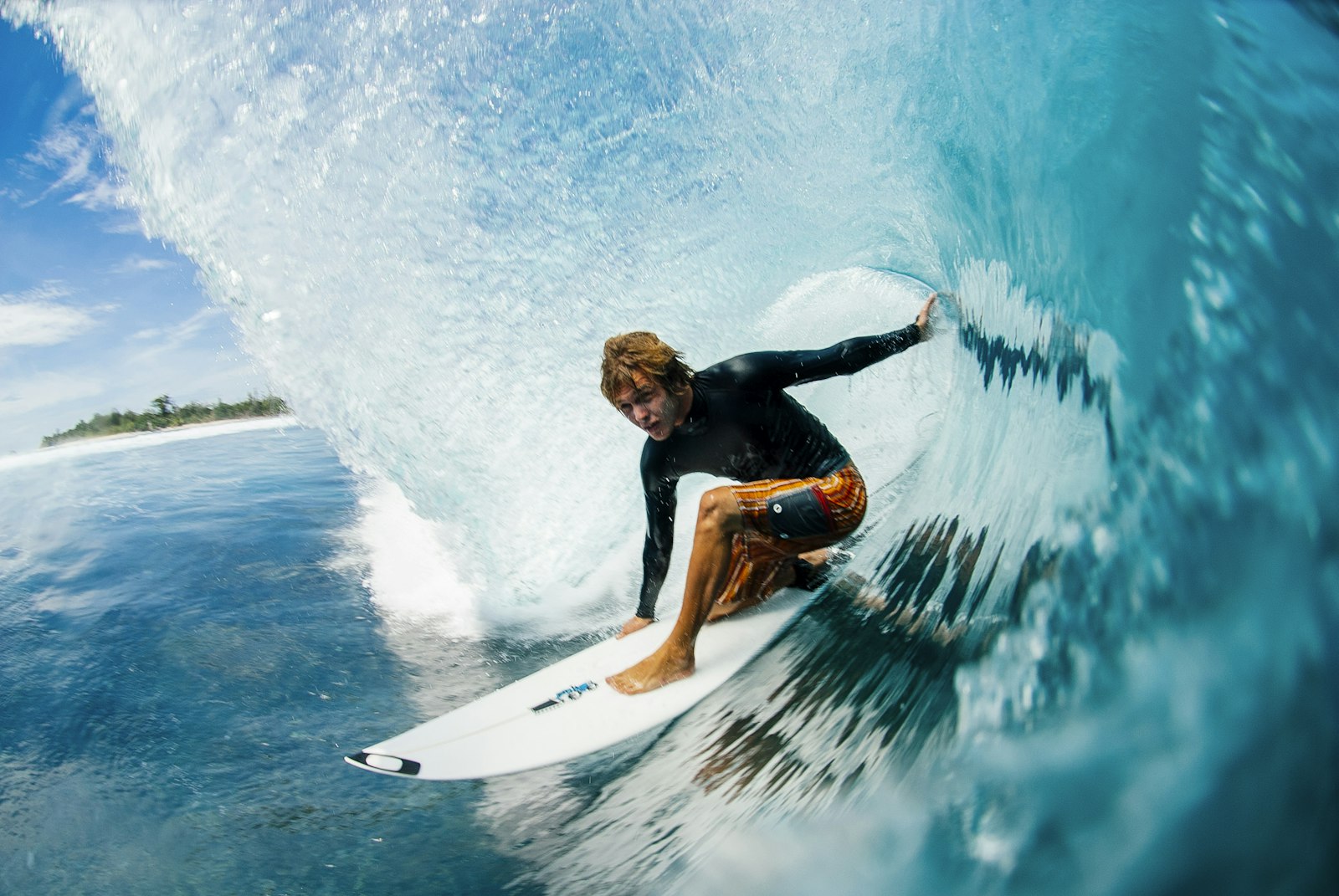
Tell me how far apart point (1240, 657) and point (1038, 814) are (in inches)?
18.8

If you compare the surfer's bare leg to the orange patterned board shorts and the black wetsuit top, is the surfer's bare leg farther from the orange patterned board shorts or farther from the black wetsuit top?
the black wetsuit top

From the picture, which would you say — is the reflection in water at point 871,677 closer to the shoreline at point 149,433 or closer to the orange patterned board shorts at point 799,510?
the orange patterned board shorts at point 799,510

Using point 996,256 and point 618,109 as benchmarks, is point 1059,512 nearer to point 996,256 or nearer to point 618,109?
point 996,256

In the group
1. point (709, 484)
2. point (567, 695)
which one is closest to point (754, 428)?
point (567, 695)

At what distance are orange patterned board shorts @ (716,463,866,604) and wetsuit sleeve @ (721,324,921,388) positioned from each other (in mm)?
337

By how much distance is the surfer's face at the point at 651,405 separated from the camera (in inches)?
101

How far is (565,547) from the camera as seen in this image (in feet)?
15.6

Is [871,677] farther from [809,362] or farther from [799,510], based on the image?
[809,362]

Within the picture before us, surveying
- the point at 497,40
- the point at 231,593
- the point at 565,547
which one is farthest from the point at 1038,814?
the point at 497,40

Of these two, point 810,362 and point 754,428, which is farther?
point 754,428

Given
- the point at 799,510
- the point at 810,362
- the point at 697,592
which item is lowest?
the point at 697,592

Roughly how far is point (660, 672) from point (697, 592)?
332 mm

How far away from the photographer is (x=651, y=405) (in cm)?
258

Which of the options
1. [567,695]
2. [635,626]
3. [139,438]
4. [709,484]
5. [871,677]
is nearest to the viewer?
[871,677]
